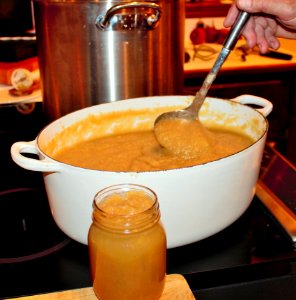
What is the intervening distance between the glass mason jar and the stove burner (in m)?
0.19

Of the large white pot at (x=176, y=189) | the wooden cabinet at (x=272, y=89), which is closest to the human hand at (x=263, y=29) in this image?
the large white pot at (x=176, y=189)

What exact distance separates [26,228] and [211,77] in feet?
1.45

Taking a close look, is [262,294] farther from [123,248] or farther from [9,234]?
[9,234]

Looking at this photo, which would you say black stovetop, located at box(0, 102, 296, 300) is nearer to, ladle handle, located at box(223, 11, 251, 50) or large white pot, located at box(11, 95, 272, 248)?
large white pot, located at box(11, 95, 272, 248)

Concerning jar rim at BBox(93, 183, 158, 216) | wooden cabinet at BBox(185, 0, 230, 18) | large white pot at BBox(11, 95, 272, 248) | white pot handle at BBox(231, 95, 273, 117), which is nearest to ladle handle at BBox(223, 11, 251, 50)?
white pot handle at BBox(231, 95, 273, 117)

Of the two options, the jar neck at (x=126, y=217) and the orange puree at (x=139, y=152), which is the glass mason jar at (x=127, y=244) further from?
the orange puree at (x=139, y=152)

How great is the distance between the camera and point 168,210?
0.68m

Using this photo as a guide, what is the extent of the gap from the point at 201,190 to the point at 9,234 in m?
0.34

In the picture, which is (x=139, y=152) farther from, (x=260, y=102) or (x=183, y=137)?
(x=260, y=102)

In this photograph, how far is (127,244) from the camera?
543mm

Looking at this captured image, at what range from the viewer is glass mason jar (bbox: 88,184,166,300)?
0.54 meters

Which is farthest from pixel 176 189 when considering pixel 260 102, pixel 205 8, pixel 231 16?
pixel 205 8

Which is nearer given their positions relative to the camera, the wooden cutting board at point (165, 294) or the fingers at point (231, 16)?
the wooden cutting board at point (165, 294)

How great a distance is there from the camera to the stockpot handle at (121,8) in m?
0.90
